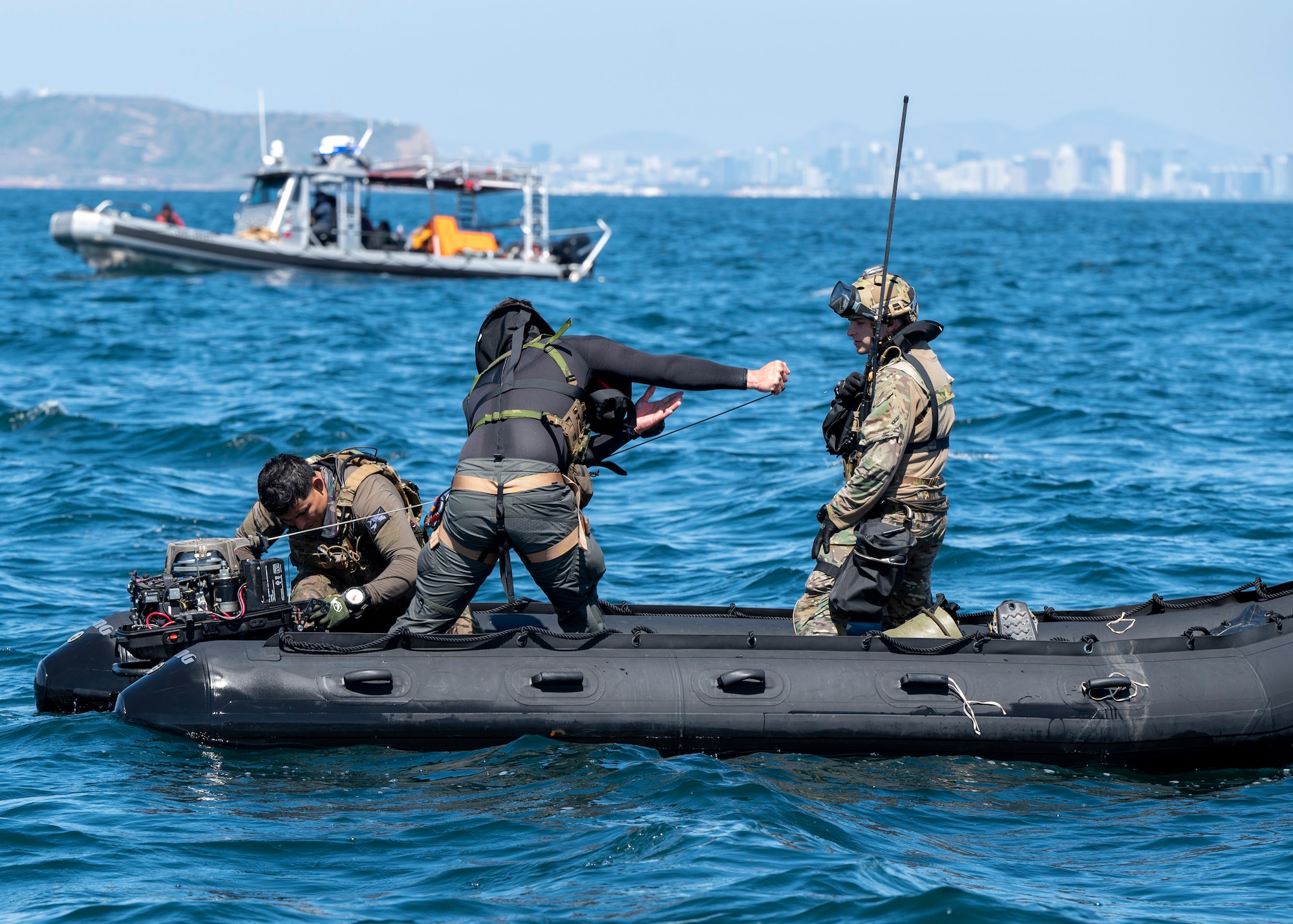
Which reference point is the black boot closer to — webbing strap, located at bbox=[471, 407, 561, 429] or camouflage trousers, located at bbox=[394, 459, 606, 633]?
camouflage trousers, located at bbox=[394, 459, 606, 633]

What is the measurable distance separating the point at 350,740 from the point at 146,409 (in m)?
9.29

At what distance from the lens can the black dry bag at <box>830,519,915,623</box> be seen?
17.3 ft

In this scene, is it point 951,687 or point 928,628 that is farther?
point 928,628

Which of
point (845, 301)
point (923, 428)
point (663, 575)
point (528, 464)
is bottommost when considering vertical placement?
point (663, 575)

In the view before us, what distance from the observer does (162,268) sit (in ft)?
90.9

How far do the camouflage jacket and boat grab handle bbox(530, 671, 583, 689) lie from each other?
1195 mm

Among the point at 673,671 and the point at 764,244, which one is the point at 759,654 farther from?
the point at 764,244

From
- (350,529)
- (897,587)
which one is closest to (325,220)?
(350,529)

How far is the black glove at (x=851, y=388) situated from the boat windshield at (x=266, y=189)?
23.9 m

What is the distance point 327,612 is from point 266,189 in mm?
24592

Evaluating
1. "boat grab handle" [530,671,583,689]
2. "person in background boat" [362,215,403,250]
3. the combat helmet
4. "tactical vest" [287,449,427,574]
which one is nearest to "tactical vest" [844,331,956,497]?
the combat helmet

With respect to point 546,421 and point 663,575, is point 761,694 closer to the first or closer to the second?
point 546,421

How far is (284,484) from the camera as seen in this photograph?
5.37m

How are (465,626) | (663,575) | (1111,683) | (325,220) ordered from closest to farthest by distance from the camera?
(1111,683), (465,626), (663,575), (325,220)
